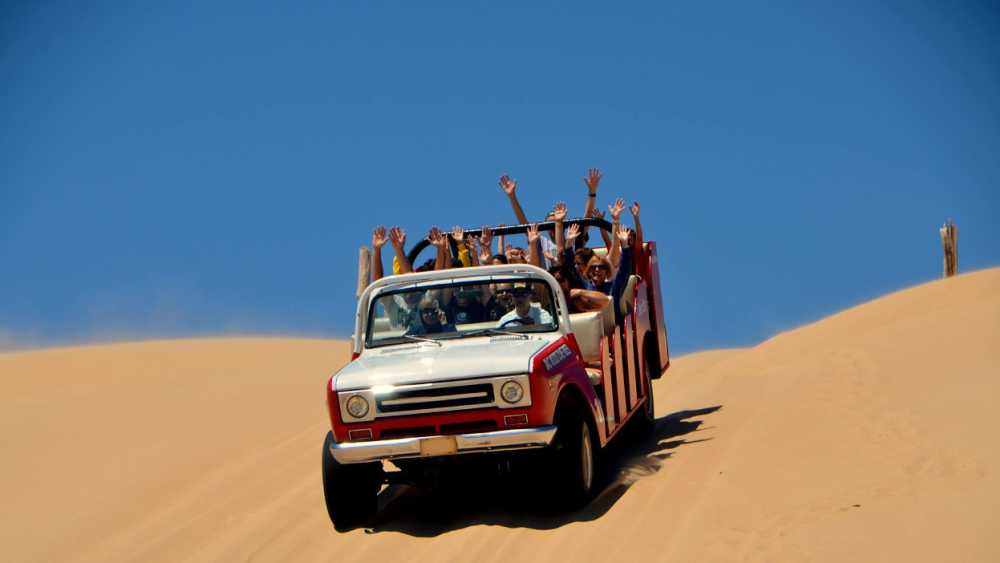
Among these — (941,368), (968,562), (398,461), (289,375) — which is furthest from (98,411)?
(968,562)

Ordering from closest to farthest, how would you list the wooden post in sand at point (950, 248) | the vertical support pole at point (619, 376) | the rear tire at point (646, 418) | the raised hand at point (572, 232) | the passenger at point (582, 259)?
the vertical support pole at point (619, 376)
the passenger at point (582, 259)
the raised hand at point (572, 232)
the rear tire at point (646, 418)
the wooden post in sand at point (950, 248)

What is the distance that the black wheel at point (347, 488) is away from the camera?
888 centimetres

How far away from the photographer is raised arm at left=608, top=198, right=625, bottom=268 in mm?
11406

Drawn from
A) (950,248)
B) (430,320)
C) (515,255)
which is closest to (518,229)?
(515,255)

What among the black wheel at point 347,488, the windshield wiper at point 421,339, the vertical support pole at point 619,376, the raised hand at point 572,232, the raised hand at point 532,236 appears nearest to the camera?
the black wheel at point 347,488

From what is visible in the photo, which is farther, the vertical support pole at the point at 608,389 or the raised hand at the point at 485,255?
the raised hand at the point at 485,255

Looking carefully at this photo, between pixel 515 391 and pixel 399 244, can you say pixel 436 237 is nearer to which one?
pixel 399 244

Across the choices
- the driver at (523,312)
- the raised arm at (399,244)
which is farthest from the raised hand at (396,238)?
the driver at (523,312)

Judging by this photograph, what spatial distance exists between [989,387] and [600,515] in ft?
11.9

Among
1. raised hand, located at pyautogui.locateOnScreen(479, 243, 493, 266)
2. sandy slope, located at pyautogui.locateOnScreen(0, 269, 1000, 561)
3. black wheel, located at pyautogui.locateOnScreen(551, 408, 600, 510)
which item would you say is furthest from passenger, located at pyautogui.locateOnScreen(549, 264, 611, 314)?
black wheel, located at pyautogui.locateOnScreen(551, 408, 600, 510)

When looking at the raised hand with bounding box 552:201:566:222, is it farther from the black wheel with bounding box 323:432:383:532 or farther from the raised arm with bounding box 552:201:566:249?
the black wheel with bounding box 323:432:383:532

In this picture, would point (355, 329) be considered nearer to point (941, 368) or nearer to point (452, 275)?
point (452, 275)

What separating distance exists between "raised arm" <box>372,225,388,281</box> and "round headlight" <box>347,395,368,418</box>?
2007mm

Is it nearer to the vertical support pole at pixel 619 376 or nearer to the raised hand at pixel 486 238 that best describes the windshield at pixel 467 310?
the vertical support pole at pixel 619 376
